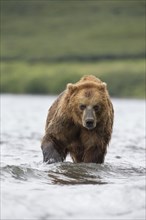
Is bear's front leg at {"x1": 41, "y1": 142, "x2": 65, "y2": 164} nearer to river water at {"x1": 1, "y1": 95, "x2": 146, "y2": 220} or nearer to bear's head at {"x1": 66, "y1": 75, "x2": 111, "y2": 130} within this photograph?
river water at {"x1": 1, "y1": 95, "x2": 146, "y2": 220}

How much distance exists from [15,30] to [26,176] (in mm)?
154127

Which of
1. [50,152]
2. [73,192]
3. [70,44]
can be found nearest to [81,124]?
[50,152]

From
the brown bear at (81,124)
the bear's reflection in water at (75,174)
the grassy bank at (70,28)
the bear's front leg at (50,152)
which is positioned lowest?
the bear's reflection in water at (75,174)

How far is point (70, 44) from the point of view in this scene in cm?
15138

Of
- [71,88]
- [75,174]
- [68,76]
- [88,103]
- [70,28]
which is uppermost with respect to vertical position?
[70,28]

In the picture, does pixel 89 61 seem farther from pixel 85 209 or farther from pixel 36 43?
pixel 85 209

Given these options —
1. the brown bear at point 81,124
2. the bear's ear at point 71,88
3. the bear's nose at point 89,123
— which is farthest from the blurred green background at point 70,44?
the bear's nose at point 89,123

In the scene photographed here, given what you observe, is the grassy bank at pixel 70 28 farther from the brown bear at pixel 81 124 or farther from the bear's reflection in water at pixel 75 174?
the bear's reflection in water at pixel 75 174

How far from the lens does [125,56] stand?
13988cm

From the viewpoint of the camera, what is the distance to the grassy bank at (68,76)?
117438 mm

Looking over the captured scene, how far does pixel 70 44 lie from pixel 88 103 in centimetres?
13954

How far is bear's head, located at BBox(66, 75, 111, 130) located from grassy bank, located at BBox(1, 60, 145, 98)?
98.4 meters

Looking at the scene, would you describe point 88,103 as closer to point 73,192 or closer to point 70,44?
point 73,192

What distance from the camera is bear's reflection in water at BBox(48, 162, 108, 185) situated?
36.9ft
